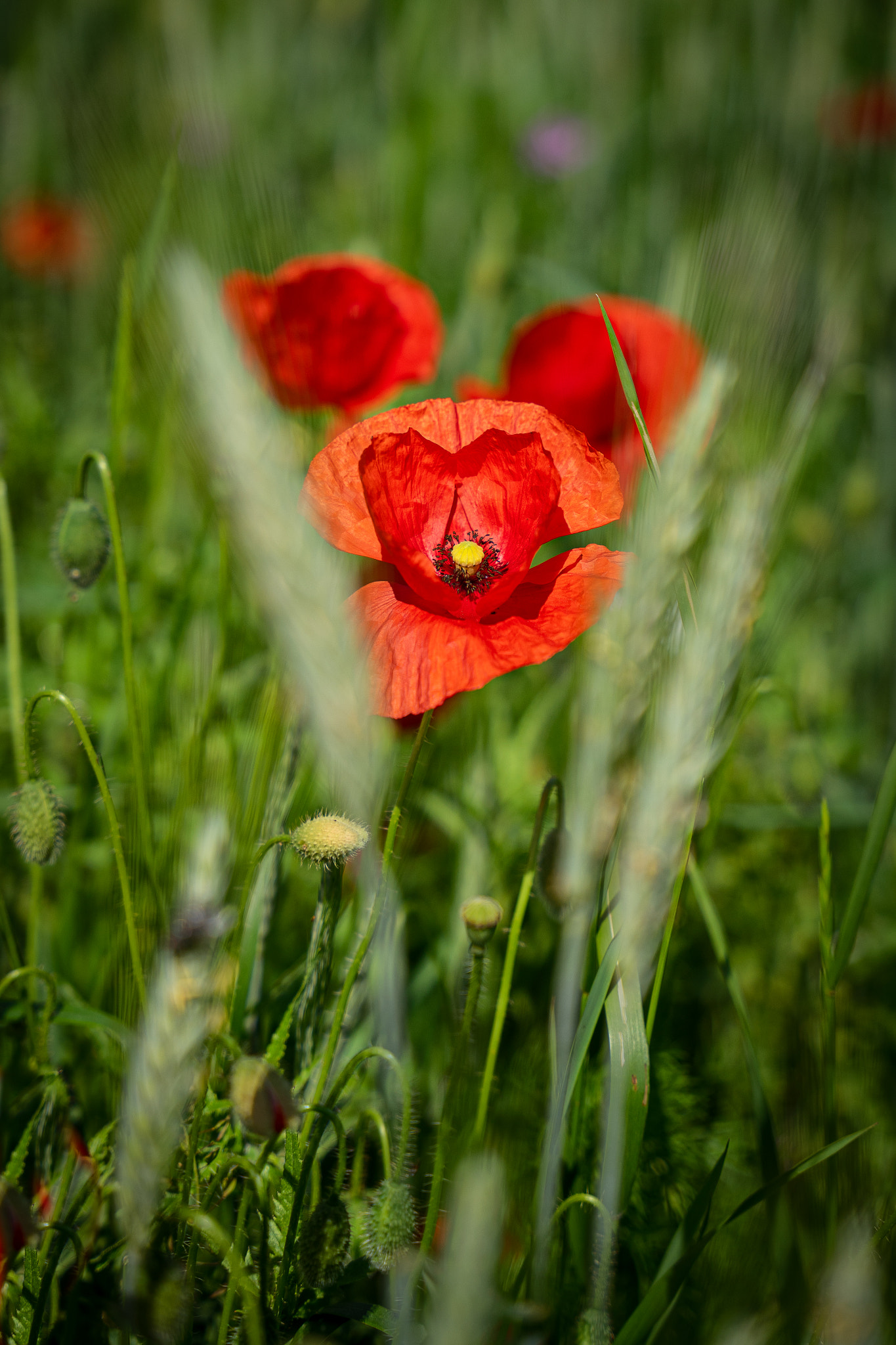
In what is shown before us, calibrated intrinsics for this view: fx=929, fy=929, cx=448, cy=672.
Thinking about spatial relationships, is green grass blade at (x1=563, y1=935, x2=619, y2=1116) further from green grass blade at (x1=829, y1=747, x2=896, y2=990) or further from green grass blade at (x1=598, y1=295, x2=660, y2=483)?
green grass blade at (x1=598, y1=295, x2=660, y2=483)

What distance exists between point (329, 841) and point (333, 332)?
597mm

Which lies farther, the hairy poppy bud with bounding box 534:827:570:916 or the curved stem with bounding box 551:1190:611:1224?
the hairy poppy bud with bounding box 534:827:570:916

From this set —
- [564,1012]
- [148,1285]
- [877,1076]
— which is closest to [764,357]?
[564,1012]

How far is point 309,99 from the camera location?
2.95 metres

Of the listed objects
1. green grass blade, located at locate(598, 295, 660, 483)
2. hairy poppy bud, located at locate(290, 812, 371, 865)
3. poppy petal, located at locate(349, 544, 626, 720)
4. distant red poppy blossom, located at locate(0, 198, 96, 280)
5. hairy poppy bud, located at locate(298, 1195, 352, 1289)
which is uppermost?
distant red poppy blossom, located at locate(0, 198, 96, 280)

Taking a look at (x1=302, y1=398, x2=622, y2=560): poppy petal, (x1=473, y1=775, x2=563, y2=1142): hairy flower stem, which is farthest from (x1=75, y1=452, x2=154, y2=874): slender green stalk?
(x1=473, y1=775, x2=563, y2=1142): hairy flower stem

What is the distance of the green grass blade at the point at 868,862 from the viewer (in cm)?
55

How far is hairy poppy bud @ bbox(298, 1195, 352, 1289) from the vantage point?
1.77 ft

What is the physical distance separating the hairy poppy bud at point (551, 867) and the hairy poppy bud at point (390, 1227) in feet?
0.66

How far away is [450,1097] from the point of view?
0.53 m

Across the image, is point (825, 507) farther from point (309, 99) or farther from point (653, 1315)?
Answer: point (309, 99)

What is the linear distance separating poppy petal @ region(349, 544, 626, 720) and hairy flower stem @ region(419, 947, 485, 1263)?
0.56 ft

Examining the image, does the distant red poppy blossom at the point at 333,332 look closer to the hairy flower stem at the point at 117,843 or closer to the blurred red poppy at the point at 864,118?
the hairy flower stem at the point at 117,843

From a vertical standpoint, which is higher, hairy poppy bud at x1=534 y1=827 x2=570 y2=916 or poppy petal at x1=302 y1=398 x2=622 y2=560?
poppy petal at x1=302 y1=398 x2=622 y2=560
